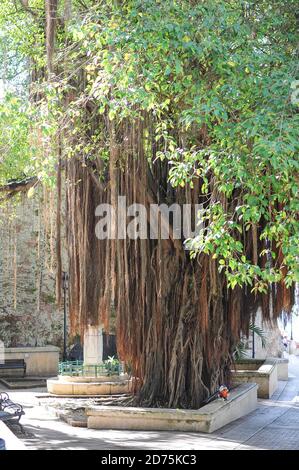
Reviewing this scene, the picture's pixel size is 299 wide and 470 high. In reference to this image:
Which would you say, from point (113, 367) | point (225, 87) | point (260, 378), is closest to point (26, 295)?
point (113, 367)

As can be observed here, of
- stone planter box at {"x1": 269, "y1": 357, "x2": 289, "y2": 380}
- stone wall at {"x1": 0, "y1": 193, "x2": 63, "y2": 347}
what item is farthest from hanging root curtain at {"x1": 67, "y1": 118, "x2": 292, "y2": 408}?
stone wall at {"x1": 0, "y1": 193, "x2": 63, "y2": 347}

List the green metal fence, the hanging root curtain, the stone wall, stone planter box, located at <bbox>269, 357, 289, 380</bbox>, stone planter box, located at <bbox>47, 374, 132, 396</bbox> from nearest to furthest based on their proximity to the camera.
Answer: the hanging root curtain, stone planter box, located at <bbox>47, 374, 132, 396</bbox>, the green metal fence, stone planter box, located at <bbox>269, 357, 289, 380</bbox>, the stone wall

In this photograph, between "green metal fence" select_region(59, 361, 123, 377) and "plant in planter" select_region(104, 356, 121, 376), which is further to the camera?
"plant in planter" select_region(104, 356, 121, 376)

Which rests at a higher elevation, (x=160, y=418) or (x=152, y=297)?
(x=152, y=297)

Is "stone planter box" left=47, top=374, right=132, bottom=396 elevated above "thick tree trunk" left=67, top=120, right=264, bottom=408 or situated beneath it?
situated beneath

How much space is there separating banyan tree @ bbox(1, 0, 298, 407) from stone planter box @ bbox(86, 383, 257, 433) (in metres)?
0.64

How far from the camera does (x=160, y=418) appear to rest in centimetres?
1059

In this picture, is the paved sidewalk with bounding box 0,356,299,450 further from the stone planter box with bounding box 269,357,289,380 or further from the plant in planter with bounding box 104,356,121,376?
the stone planter box with bounding box 269,357,289,380

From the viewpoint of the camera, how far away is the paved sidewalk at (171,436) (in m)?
9.27

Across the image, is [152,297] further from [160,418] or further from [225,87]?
[225,87]

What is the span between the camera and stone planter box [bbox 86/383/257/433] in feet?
34.2

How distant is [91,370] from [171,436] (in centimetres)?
512

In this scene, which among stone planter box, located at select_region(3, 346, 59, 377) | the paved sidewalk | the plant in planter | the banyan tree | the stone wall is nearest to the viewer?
the banyan tree

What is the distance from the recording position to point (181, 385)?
11359mm
